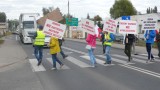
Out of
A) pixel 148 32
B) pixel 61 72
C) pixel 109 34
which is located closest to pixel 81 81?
pixel 61 72

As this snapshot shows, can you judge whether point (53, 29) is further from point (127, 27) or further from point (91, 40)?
point (127, 27)

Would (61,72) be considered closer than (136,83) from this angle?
No

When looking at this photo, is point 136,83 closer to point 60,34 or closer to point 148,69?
point 148,69

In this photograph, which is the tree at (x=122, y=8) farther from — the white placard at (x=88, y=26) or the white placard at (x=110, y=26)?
the white placard at (x=88, y=26)

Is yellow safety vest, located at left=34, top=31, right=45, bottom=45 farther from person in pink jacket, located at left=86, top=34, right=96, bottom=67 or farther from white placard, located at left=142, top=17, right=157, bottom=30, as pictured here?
white placard, located at left=142, top=17, right=157, bottom=30

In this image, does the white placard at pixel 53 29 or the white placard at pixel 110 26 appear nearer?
the white placard at pixel 53 29

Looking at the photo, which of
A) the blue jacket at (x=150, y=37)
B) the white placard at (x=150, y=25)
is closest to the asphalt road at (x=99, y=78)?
the blue jacket at (x=150, y=37)

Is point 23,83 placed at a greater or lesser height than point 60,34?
lesser

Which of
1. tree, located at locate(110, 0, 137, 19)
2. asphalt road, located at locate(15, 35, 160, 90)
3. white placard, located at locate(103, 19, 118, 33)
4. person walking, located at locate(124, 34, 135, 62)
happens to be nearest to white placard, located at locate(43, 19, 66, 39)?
asphalt road, located at locate(15, 35, 160, 90)

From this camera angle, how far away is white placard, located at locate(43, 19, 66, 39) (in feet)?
46.8

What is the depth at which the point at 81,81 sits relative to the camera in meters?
10.7

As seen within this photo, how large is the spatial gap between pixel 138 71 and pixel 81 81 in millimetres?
3026

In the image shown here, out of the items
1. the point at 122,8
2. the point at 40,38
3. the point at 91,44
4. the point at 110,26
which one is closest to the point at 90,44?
the point at 91,44

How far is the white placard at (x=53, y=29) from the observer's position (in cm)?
1427
